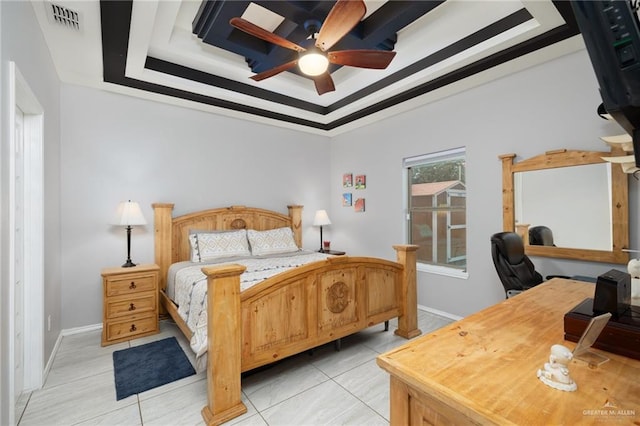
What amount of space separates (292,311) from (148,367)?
4.50ft

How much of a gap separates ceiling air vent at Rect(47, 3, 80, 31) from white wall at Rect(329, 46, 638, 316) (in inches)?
140

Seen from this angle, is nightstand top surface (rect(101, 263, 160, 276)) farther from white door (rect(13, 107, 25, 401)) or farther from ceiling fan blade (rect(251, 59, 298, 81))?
ceiling fan blade (rect(251, 59, 298, 81))

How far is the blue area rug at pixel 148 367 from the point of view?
2244 mm

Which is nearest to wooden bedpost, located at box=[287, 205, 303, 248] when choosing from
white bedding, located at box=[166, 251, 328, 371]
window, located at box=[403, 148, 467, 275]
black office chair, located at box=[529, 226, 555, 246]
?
white bedding, located at box=[166, 251, 328, 371]

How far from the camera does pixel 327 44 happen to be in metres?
2.23

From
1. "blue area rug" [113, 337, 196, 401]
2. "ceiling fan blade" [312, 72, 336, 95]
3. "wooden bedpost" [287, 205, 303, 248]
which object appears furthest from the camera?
"wooden bedpost" [287, 205, 303, 248]

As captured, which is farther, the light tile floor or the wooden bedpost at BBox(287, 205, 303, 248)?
the wooden bedpost at BBox(287, 205, 303, 248)

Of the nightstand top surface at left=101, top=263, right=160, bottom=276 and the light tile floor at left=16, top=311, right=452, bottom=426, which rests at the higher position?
the nightstand top surface at left=101, top=263, right=160, bottom=276

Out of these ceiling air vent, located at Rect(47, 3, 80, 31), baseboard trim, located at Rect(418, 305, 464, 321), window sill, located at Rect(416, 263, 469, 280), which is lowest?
baseboard trim, located at Rect(418, 305, 464, 321)

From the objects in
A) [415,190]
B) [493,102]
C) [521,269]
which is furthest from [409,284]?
[493,102]

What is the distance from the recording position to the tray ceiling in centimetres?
233

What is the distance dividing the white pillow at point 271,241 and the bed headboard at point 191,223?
0.90 feet

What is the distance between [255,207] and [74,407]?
2957mm

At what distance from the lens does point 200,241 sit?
3594 mm
